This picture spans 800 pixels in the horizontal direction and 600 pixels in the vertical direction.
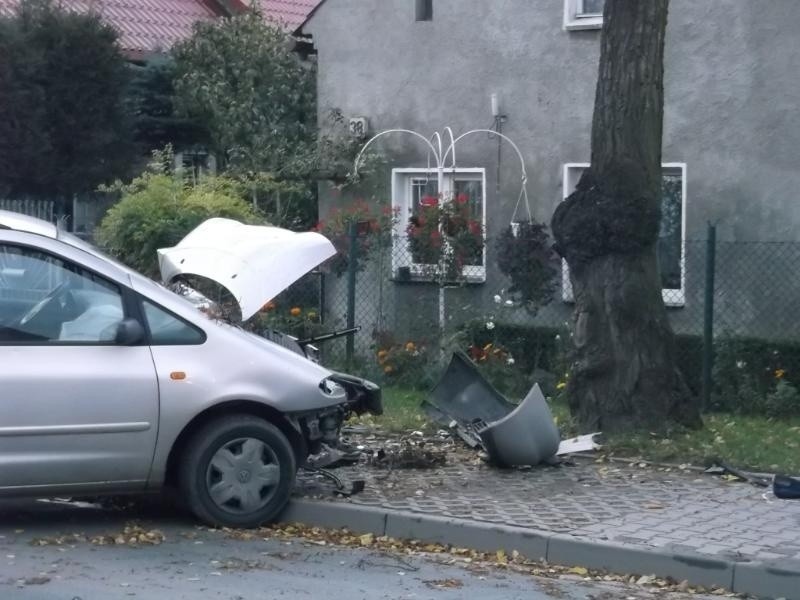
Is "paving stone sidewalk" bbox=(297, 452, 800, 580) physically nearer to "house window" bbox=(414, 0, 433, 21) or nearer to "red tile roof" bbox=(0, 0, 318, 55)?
"house window" bbox=(414, 0, 433, 21)

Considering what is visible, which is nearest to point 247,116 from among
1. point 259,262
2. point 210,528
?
point 259,262

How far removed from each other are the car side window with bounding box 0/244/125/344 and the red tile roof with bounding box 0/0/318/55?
13815 millimetres

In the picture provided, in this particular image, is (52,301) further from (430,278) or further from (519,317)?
(519,317)

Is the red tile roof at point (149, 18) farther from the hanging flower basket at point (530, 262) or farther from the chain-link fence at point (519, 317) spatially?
the hanging flower basket at point (530, 262)

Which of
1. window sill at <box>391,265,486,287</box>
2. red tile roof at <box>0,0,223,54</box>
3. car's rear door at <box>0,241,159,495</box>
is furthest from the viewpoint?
red tile roof at <box>0,0,223,54</box>

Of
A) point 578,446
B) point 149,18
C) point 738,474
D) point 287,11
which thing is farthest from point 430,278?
point 287,11

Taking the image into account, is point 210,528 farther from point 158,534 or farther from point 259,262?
point 259,262

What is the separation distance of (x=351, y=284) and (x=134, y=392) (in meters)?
6.48

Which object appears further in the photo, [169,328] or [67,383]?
[169,328]

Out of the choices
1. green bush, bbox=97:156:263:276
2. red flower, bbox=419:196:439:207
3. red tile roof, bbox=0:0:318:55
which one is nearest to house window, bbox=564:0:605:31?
red flower, bbox=419:196:439:207

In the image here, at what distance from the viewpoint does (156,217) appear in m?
14.5

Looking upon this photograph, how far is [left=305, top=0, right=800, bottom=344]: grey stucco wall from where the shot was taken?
1410 centimetres

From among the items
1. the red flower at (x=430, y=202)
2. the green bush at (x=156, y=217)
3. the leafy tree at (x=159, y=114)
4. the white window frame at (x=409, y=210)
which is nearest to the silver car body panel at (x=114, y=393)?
the green bush at (x=156, y=217)

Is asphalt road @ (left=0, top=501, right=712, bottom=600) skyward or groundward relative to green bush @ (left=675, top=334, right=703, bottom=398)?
groundward
